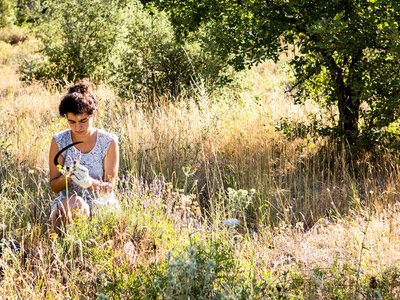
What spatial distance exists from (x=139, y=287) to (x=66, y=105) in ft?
5.22

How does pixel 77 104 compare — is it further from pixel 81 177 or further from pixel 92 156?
pixel 81 177

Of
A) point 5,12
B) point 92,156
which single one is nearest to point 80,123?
point 92,156

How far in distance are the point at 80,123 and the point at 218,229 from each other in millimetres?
1401

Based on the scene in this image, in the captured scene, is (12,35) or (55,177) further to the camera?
(12,35)

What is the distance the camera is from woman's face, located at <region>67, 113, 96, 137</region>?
134 inches

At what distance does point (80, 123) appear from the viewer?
3467 millimetres

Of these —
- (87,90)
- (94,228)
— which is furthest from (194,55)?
(94,228)

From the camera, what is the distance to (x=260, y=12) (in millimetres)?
4691

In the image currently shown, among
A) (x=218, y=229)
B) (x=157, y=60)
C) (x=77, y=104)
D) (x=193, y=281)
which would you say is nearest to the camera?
(x=193, y=281)

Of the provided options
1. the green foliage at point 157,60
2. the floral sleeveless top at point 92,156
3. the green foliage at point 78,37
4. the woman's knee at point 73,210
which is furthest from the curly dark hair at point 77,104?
the green foliage at point 78,37

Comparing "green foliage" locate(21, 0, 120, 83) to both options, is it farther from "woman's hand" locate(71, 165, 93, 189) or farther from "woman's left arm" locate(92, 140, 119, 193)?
"woman's hand" locate(71, 165, 93, 189)

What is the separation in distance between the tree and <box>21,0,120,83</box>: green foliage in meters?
5.48

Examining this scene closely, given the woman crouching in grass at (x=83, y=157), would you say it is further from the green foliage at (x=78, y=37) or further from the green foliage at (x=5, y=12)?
the green foliage at (x=5, y=12)

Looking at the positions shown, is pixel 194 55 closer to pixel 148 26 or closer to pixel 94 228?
pixel 148 26
